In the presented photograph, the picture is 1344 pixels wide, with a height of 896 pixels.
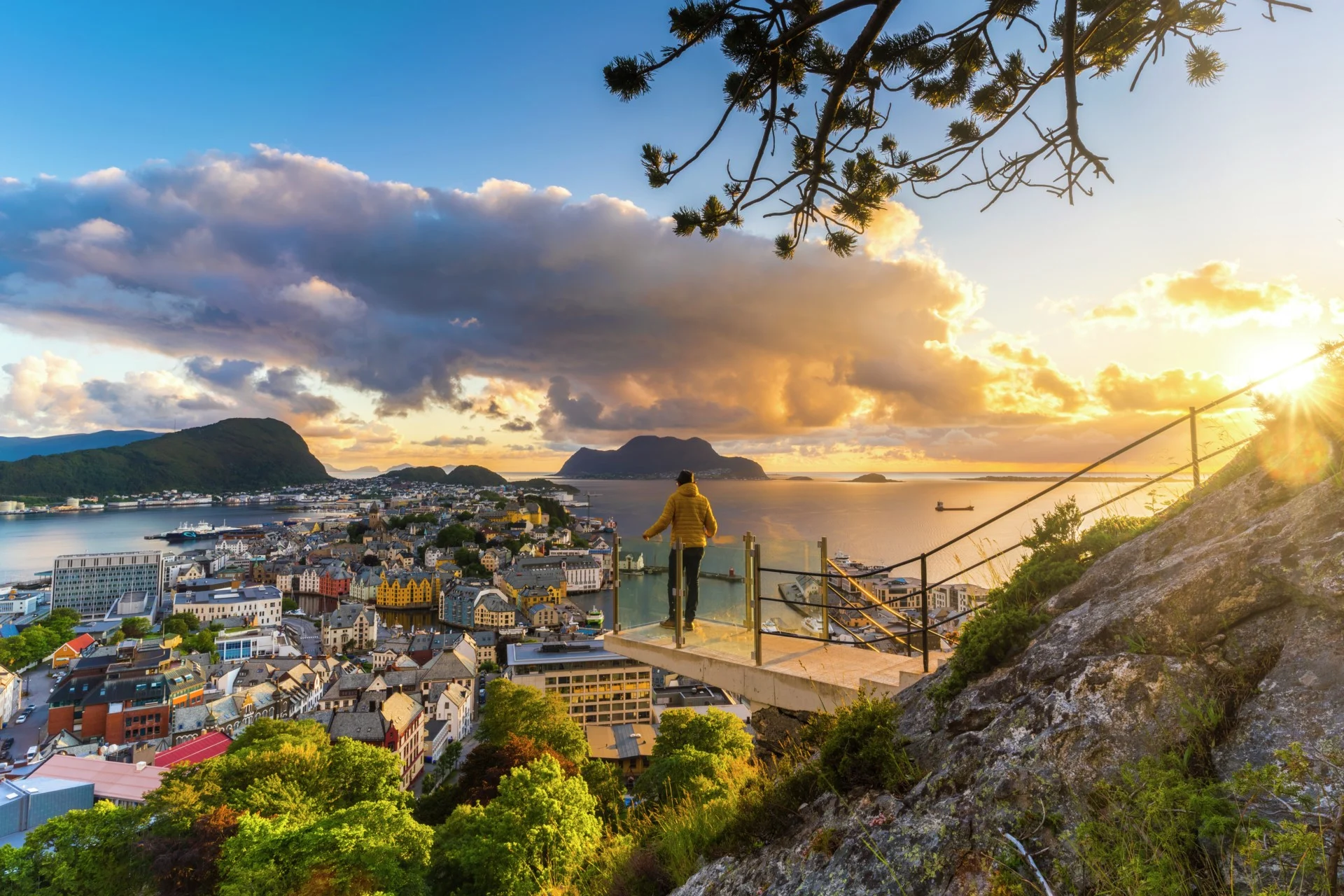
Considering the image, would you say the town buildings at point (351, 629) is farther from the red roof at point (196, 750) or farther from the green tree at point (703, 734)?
the green tree at point (703, 734)

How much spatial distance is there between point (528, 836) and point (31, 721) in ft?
134

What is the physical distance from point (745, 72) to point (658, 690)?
3645 centimetres

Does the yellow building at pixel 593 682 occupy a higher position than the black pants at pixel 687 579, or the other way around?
the black pants at pixel 687 579

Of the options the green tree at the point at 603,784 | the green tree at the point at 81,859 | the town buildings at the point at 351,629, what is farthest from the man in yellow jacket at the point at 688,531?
the town buildings at the point at 351,629

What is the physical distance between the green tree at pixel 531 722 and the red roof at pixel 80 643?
146 feet

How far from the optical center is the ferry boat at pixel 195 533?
110938 millimetres

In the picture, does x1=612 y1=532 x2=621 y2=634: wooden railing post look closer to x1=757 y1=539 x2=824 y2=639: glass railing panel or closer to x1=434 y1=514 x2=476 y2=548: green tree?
x1=757 y1=539 x2=824 y2=639: glass railing panel

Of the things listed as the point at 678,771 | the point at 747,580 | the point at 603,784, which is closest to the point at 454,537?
the point at 603,784

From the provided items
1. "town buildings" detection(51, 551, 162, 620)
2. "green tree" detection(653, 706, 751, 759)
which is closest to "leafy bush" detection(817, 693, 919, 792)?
"green tree" detection(653, 706, 751, 759)

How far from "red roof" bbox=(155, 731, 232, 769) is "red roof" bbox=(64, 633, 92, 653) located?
2953 cm

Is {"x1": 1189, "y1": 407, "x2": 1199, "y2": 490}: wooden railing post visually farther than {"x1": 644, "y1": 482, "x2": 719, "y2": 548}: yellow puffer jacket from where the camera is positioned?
No

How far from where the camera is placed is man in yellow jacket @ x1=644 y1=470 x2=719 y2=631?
22.1 ft

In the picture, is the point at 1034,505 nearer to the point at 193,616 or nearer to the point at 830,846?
the point at 830,846

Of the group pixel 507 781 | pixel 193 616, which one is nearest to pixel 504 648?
pixel 193 616
